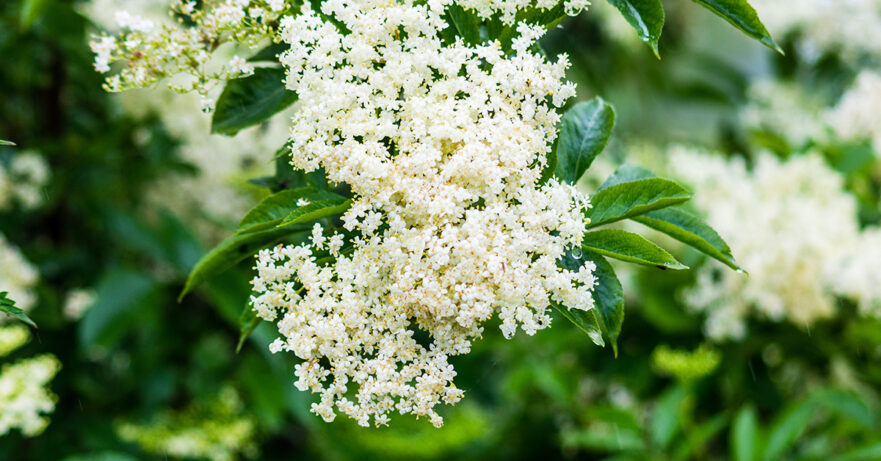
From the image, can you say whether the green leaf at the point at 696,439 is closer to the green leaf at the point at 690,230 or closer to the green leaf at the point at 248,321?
the green leaf at the point at 690,230

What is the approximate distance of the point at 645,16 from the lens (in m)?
0.52

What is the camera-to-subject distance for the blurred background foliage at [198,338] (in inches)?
53.1

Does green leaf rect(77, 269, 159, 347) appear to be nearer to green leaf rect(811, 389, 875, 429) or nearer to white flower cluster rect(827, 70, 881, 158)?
green leaf rect(811, 389, 875, 429)

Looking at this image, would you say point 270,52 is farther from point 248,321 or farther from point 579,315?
point 579,315

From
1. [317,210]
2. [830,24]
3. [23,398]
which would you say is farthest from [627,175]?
[830,24]

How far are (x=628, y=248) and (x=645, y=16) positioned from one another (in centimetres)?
16

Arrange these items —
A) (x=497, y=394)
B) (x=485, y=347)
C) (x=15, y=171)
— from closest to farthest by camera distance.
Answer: (x=15, y=171)
(x=485, y=347)
(x=497, y=394)

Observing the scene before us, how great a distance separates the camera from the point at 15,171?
4.58ft

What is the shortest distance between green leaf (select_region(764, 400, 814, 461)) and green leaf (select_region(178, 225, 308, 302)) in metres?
1.15

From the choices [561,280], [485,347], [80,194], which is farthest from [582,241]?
[80,194]

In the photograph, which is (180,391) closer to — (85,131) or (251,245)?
(85,131)

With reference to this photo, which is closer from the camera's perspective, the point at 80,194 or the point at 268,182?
the point at 268,182

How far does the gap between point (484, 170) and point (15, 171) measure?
4.09 ft

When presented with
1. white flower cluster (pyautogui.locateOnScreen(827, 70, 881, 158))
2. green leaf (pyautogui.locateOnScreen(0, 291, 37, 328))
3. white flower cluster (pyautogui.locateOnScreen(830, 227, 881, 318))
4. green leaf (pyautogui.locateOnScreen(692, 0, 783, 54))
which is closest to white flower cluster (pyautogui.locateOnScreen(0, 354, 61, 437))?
green leaf (pyautogui.locateOnScreen(0, 291, 37, 328))
